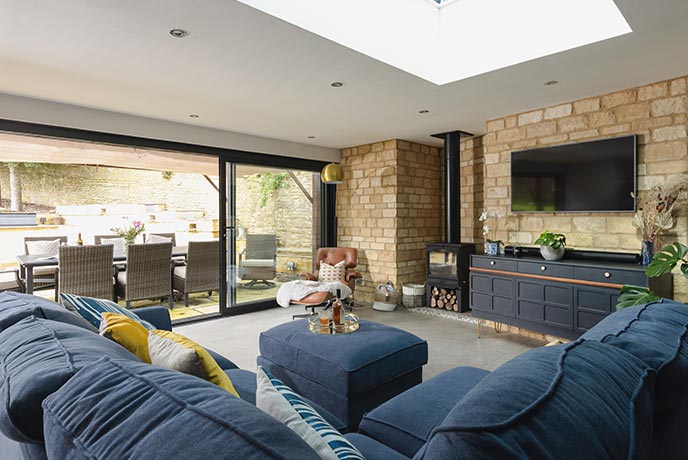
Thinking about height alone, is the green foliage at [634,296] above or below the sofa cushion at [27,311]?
below

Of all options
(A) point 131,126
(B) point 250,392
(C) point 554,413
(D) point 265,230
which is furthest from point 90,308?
(D) point 265,230

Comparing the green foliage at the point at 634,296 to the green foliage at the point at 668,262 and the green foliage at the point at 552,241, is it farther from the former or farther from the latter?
the green foliage at the point at 552,241

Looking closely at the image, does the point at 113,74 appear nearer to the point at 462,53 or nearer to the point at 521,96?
the point at 462,53

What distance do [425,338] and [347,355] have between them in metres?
2.09

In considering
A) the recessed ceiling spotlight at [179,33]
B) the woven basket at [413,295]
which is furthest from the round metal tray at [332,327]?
the woven basket at [413,295]

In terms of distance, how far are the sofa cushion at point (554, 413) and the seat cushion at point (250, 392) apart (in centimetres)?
96

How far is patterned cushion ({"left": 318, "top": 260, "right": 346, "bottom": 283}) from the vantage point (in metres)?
5.30

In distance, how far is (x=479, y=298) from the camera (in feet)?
13.5

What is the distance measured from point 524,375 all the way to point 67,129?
452cm

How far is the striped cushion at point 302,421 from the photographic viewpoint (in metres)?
0.88

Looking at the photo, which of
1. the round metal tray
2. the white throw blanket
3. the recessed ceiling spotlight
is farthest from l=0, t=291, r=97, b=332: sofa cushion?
the white throw blanket

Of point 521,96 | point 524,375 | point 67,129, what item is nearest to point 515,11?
point 521,96

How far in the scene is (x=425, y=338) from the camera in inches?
162

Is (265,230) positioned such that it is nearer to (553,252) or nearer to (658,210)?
(553,252)
